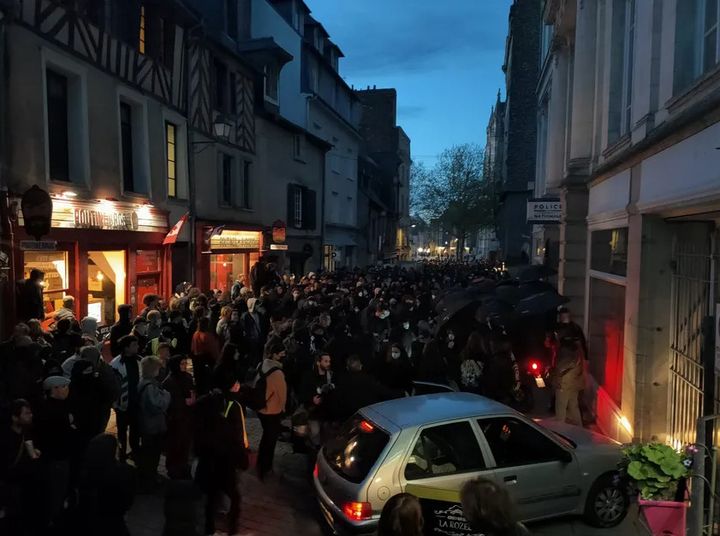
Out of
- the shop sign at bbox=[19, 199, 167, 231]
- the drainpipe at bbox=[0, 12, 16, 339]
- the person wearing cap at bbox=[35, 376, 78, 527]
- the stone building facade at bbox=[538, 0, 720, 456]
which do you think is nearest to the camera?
the person wearing cap at bbox=[35, 376, 78, 527]

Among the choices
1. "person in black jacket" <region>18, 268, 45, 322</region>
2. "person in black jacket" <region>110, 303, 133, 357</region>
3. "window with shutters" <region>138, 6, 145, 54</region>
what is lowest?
"person in black jacket" <region>110, 303, 133, 357</region>

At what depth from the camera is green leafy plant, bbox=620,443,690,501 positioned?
13.7 ft

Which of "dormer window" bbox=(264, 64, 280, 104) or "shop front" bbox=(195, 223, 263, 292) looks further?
"dormer window" bbox=(264, 64, 280, 104)

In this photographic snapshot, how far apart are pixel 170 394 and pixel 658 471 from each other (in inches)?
199

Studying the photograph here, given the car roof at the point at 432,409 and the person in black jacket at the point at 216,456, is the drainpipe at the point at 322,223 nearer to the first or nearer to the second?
the car roof at the point at 432,409

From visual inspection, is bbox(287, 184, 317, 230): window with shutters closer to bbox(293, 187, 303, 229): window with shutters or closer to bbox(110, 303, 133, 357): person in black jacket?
bbox(293, 187, 303, 229): window with shutters

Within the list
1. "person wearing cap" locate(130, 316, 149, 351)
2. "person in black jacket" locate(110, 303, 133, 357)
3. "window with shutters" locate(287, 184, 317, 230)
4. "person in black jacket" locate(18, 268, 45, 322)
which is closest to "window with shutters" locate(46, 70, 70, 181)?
"person in black jacket" locate(18, 268, 45, 322)

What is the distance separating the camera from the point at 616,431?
8555mm

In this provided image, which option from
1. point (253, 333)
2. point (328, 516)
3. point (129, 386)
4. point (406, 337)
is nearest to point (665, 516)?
point (328, 516)

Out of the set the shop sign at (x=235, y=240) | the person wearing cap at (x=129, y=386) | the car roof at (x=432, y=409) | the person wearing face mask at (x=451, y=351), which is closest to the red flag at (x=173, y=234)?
the shop sign at (x=235, y=240)

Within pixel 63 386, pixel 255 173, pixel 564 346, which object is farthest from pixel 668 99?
pixel 255 173

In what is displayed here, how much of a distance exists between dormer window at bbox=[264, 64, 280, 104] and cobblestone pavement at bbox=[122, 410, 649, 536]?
60.8 feet

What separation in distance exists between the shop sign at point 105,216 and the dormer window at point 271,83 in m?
9.82

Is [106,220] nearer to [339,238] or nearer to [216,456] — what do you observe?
[216,456]
